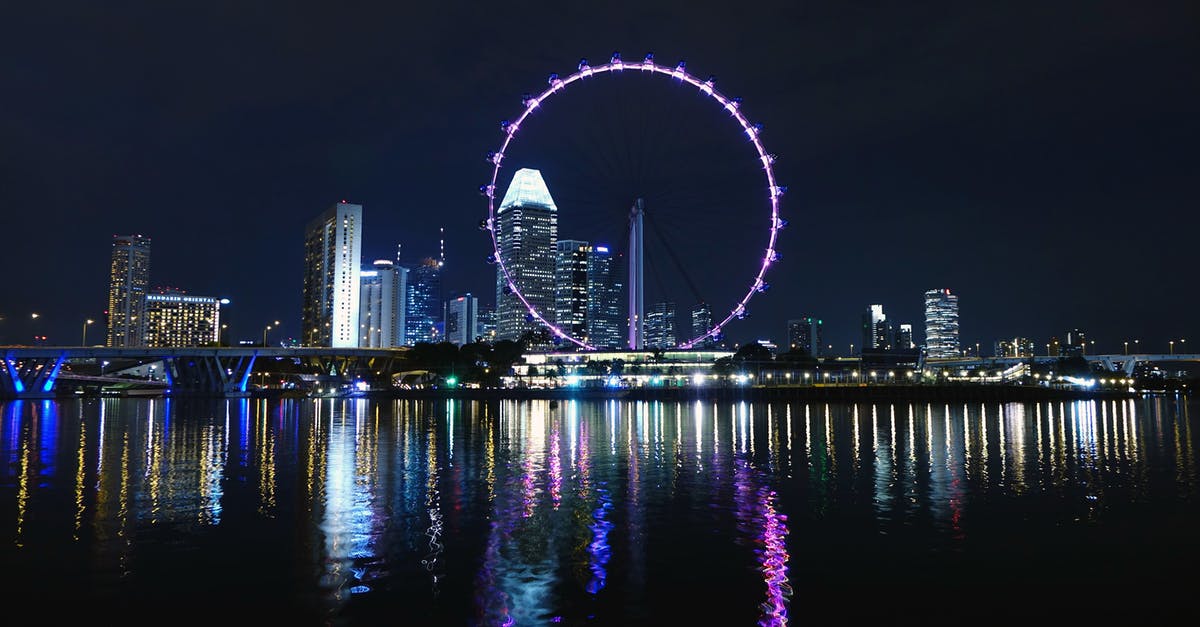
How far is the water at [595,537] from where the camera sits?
13.0 metres

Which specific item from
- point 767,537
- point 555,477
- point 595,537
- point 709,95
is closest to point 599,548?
point 595,537

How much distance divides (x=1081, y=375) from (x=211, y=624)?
20832cm

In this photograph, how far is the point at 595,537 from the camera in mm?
17938

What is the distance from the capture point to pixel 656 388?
133 m

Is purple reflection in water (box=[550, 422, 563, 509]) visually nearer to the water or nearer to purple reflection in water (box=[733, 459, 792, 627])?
the water

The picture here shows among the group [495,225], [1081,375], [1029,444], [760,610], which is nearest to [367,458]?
[760,610]

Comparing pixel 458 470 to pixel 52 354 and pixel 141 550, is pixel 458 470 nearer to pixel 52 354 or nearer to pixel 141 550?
pixel 141 550

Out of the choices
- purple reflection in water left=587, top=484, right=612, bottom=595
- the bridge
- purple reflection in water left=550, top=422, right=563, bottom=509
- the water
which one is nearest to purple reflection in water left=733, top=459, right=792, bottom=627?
the water

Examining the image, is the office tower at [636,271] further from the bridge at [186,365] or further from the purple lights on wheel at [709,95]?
the bridge at [186,365]

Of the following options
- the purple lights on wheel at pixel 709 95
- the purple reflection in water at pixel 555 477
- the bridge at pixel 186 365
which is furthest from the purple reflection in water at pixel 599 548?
the bridge at pixel 186 365

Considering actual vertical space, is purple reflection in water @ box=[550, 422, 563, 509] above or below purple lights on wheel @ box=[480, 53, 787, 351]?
below

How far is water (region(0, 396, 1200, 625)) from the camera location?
1305 cm

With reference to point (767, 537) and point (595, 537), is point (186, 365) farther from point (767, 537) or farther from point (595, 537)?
point (767, 537)

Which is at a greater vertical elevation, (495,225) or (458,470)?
(495,225)
